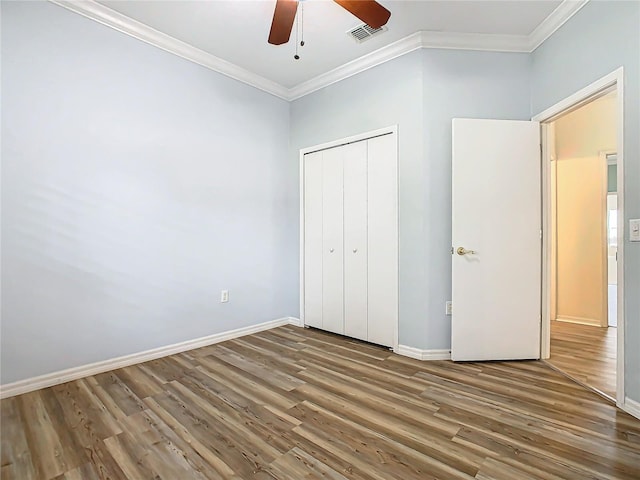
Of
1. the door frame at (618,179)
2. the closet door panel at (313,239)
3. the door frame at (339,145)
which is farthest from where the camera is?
the closet door panel at (313,239)

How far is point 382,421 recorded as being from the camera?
1.76 metres

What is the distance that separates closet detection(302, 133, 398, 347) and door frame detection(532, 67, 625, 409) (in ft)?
3.92

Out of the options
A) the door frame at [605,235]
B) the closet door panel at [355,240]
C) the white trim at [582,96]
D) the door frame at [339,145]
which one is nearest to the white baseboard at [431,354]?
the door frame at [339,145]

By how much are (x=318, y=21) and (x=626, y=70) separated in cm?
205

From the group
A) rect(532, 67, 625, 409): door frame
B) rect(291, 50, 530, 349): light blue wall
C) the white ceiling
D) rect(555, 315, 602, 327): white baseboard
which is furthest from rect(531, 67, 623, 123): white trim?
rect(555, 315, 602, 327): white baseboard

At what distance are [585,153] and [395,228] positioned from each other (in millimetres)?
2822

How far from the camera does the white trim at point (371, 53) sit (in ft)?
7.51

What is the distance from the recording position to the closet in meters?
2.93

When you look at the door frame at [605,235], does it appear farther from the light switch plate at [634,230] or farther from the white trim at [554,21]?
the light switch plate at [634,230]

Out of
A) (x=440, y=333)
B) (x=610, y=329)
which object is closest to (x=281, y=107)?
(x=440, y=333)

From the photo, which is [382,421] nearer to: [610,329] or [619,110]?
[619,110]

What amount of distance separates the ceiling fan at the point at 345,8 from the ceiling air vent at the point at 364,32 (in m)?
0.58

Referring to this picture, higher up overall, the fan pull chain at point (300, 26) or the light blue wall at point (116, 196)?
the fan pull chain at point (300, 26)

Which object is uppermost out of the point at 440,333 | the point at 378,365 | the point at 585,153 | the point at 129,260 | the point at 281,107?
the point at 281,107
